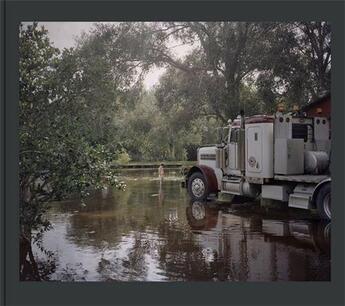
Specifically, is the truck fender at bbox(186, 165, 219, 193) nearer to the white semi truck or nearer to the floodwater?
the white semi truck

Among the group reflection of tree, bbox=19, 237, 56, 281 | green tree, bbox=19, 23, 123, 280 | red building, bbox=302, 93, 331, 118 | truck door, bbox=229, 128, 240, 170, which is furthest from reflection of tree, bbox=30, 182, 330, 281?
red building, bbox=302, 93, 331, 118

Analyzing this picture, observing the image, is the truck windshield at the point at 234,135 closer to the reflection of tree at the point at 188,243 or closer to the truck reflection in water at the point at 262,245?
the reflection of tree at the point at 188,243

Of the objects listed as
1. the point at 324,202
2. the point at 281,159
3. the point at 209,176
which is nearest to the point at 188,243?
the point at 324,202

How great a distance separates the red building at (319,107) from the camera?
8402 millimetres

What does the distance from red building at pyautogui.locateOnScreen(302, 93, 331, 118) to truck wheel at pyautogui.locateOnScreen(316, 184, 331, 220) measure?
1.35m

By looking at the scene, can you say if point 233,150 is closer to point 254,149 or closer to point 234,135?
point 234,135

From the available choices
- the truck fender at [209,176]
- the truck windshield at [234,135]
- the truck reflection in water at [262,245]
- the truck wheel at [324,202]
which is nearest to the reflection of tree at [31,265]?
the truck reflection in water at [262,245]

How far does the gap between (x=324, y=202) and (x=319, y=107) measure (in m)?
1.79

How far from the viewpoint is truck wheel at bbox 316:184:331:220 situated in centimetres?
869

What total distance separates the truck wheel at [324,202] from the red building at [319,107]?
1349 millimetres

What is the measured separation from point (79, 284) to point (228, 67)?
448 centimetres

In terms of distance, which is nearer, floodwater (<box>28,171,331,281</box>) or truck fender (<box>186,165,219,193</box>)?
floodwater (<box>28,171,331,281</box>)

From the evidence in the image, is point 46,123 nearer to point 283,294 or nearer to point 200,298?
point 200,298

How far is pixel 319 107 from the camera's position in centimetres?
902
